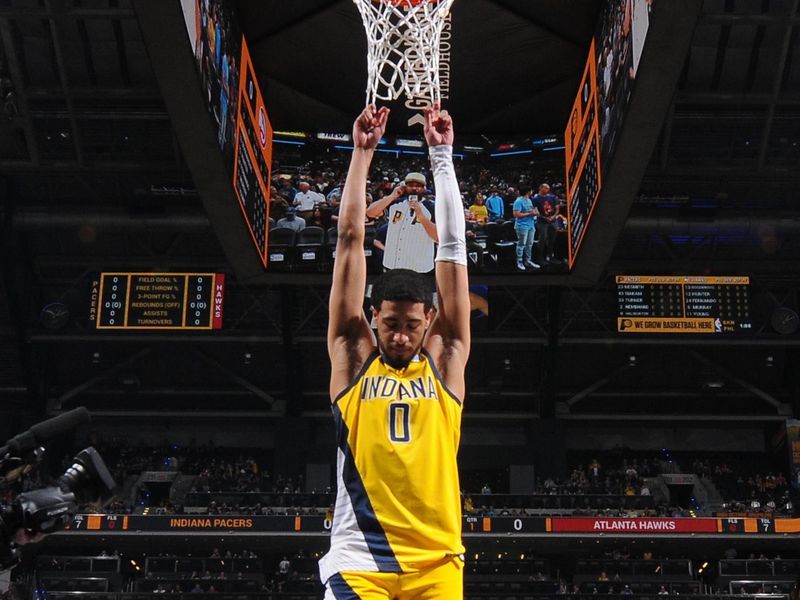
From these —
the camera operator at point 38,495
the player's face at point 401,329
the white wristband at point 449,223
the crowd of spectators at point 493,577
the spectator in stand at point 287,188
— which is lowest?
the crowd of spectators at point 493,577

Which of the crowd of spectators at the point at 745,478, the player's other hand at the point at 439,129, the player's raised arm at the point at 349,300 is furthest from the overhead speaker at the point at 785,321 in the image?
the player's raised arm at the point at 349,300

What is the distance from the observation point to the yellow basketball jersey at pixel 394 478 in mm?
4062

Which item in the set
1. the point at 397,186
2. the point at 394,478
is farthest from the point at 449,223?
the point at 397,186

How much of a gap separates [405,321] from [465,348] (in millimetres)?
379

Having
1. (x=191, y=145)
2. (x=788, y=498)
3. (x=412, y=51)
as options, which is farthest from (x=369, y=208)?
(x=788, y=498)

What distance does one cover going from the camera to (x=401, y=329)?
434cm

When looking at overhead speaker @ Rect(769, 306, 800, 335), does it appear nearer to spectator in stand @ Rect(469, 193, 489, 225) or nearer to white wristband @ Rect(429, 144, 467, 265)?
spectator in stand @ Rect(469, 193, 489, 225)

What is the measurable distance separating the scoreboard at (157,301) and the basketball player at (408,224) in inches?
278

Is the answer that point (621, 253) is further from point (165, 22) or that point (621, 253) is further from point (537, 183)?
point (165, 22)

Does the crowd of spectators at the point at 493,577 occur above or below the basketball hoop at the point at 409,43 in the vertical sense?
below

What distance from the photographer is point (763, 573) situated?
2450 cm

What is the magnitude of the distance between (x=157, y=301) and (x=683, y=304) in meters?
13.0

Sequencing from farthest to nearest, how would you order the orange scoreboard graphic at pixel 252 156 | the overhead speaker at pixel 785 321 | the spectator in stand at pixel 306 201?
1. the overhead speaker at pixel 785 321
2. the spectator in stand at pixel 306 201
3. the orange scoreboard graphic at pixel 252 156

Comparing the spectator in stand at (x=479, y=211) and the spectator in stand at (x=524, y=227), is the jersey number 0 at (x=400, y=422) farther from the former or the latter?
the spectator in stand at (x=479, y=211)
